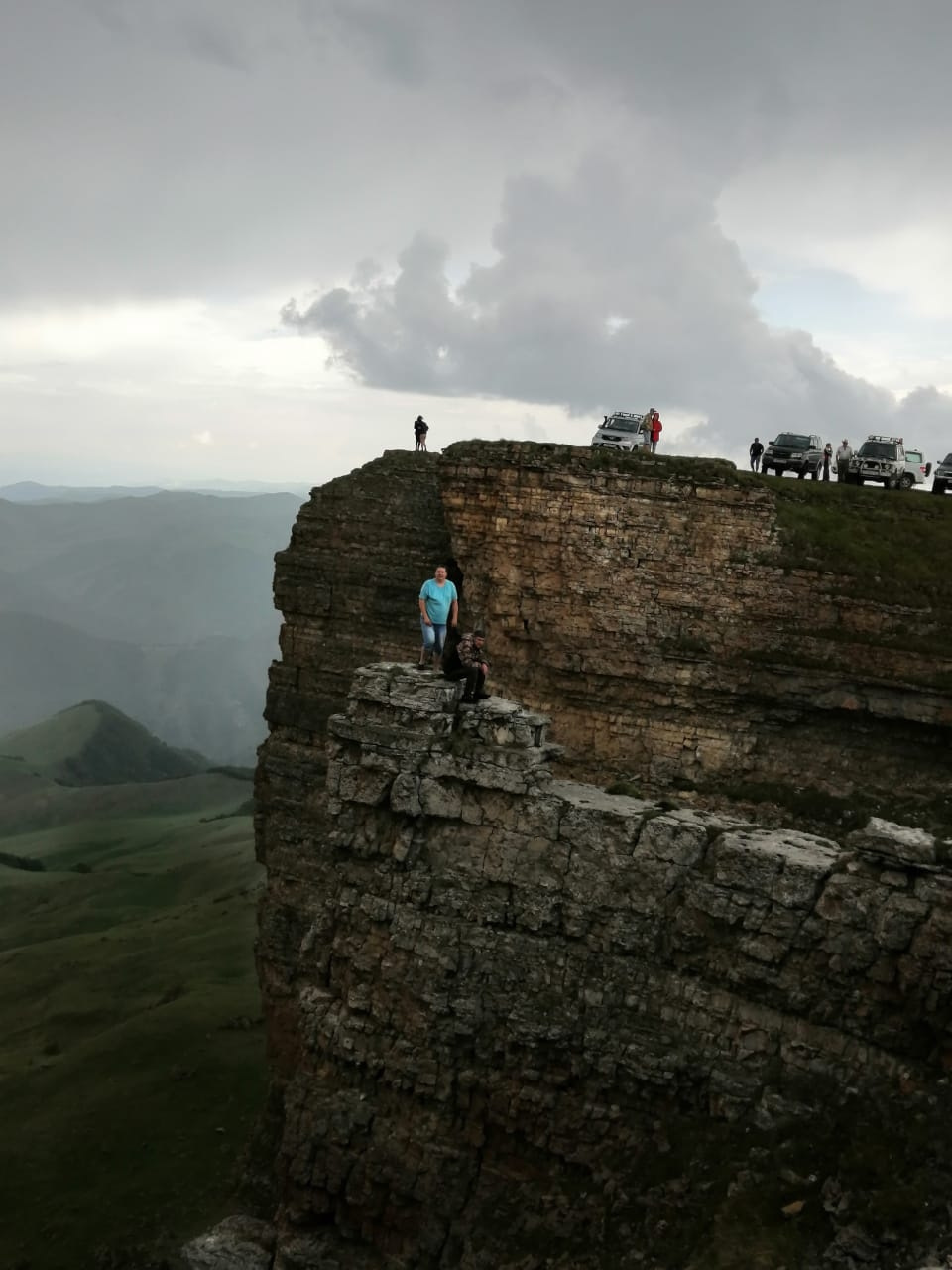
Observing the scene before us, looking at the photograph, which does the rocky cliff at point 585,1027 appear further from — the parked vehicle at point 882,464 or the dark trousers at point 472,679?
the parked vehicle at point 882,464

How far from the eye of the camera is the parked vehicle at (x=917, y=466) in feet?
117

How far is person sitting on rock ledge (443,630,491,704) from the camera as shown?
15.0m

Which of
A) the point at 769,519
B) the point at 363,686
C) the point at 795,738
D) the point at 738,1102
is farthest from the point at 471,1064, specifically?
the point at 769,519

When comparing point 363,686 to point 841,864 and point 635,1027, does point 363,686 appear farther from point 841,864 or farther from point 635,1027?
point 841,864

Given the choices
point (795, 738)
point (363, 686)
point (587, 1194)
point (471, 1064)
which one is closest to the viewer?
point (587, 1194)

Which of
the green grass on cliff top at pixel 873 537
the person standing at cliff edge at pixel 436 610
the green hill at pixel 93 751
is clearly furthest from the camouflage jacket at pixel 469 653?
the green hill at pixel 93 751

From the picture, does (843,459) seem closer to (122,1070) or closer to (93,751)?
(122,1070)

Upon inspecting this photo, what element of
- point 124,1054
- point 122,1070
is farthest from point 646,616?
point 124,1054

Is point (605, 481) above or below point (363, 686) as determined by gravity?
above

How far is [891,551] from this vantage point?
27984 mm

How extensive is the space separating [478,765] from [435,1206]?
6543mm

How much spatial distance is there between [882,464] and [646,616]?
1309 centimetres

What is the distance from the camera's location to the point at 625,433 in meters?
35.2

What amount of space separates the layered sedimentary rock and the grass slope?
11.2 metres
